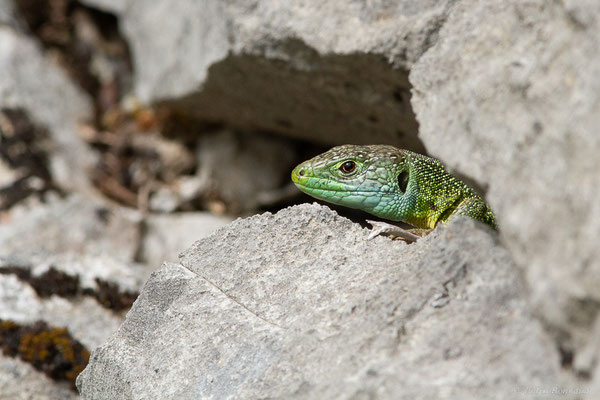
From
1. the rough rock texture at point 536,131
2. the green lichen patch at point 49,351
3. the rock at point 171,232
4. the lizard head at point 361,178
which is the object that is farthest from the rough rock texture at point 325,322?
the rock at point 171,232

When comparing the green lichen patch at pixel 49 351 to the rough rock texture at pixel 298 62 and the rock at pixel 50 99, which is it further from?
the rock at pixel 50 99

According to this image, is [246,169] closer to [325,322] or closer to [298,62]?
[298,62]

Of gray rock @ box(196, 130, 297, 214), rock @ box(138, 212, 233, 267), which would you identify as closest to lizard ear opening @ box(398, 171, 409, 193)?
rock @ box(138, 212, 233, 267)

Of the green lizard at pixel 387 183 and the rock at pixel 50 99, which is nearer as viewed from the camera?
the green lizard at pixel 387 183

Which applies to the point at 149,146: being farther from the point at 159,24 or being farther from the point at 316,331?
the point at 316,331

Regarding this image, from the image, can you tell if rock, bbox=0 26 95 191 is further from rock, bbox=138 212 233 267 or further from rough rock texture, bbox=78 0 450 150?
rough rock texture, bbox=78 0 450 150

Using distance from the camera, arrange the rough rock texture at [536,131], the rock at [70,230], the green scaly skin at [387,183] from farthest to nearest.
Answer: the rock at [70,230]
the green scaly skin at [387,183]
the rough rock texture at [536,131]

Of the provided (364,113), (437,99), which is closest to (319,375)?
(437,99)
